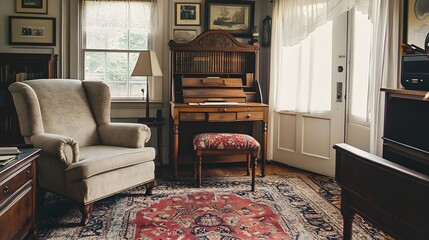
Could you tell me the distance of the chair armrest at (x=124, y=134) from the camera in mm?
3377

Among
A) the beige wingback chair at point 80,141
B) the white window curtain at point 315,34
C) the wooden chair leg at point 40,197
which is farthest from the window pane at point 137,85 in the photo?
the wooden chair leg at point 40,197

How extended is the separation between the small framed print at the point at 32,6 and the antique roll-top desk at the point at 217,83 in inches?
61.0

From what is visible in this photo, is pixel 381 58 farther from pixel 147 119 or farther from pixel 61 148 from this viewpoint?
pixel 61 148

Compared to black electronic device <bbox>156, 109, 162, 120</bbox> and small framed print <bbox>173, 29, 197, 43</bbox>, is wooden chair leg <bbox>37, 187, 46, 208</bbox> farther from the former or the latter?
small framed print <bbox>173, 29, 197, 43</bbox>

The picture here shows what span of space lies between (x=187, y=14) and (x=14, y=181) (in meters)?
3.20

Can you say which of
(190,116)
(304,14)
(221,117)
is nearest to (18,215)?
(190,116)

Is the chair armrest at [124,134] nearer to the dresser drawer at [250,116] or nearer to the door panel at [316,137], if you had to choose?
the dresser drawer at [250,116]

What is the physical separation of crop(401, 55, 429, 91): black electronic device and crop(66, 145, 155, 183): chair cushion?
81.9 inches

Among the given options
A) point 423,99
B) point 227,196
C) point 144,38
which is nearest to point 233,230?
point 227,196

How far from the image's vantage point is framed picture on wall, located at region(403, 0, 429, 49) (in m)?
2.76

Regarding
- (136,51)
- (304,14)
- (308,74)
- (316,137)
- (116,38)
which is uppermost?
(304,14)

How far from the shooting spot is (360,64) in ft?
12.5

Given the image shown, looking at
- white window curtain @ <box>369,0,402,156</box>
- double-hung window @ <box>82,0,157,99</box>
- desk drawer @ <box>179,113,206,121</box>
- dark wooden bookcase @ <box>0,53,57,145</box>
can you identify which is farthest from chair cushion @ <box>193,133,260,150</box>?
dark wooden bookcase @ <box>0,53,57,145</box>

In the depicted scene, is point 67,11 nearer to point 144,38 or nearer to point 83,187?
point 144,38
